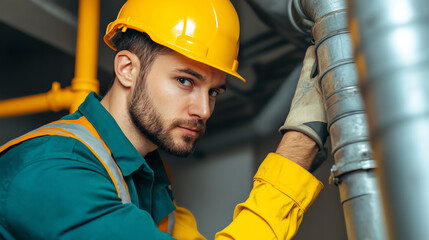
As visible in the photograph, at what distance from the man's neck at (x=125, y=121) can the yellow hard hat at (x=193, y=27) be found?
0.79 ft

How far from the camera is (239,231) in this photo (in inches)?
46.9

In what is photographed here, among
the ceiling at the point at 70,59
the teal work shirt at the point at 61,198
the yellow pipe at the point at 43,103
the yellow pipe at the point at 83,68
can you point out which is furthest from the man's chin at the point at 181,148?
the ceiling at the point at 70,59

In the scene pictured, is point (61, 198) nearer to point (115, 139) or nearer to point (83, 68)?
point (115, 139)

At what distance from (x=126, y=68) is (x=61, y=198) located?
648mm

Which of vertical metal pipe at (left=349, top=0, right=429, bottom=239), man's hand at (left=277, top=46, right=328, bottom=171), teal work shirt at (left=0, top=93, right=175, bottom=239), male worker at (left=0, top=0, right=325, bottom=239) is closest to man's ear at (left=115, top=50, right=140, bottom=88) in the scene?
male worker at (left=0, top=0, right=325, bottom=239)

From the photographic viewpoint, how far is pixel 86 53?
2281mm

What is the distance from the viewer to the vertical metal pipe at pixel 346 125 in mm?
993

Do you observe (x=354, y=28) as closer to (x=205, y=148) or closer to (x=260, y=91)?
(x=260, y=91)

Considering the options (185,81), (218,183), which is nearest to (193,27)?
(185,81)

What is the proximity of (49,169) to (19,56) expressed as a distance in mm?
2620

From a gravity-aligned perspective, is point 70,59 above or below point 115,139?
above

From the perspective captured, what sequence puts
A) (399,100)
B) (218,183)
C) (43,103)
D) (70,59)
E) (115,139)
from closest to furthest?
(399,100)
(115,139)
(43,103)
(70,59)
(218,183)

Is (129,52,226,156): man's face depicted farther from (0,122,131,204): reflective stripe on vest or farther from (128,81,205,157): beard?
(0,122,131,204): reflective stripe on vest

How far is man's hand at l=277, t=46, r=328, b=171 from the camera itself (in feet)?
4.15
